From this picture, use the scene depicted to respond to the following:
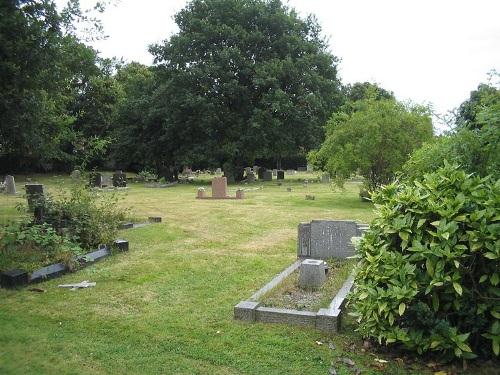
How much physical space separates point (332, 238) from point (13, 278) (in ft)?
17.9

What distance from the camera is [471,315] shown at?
14.2 feet

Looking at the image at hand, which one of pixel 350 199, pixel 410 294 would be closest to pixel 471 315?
pixel 410 294

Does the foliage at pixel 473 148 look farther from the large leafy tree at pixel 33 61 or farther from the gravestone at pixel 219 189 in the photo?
the gravestone at pixel 219 189

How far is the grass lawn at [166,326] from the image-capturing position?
4.37 metres

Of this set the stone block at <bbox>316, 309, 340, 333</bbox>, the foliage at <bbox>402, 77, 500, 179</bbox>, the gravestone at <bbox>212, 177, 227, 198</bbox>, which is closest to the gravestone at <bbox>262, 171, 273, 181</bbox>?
the gravestone at <bbox>212, 177, 227, 198</bbox>

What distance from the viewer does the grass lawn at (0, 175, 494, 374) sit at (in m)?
4.37

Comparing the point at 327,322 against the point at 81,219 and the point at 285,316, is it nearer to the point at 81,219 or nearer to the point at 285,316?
the point at 285,316

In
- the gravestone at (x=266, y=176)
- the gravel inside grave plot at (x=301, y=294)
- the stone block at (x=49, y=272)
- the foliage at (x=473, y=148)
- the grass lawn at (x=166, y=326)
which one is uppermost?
the foliage at (x=473, y=148)

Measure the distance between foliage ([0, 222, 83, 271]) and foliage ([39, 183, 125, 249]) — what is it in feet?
1.09

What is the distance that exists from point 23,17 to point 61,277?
5.17 m

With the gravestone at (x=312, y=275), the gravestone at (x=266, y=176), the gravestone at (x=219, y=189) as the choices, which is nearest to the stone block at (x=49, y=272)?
the gravestone at (x=312, y=275)

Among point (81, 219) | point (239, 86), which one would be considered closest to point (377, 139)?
point (81, 219)

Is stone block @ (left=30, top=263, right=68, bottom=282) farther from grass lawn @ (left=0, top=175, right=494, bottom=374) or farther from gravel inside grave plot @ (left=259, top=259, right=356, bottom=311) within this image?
gravel inside grave plot @ (left=259, top=259, right=356, bottom=311)

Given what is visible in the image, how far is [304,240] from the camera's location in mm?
8617
